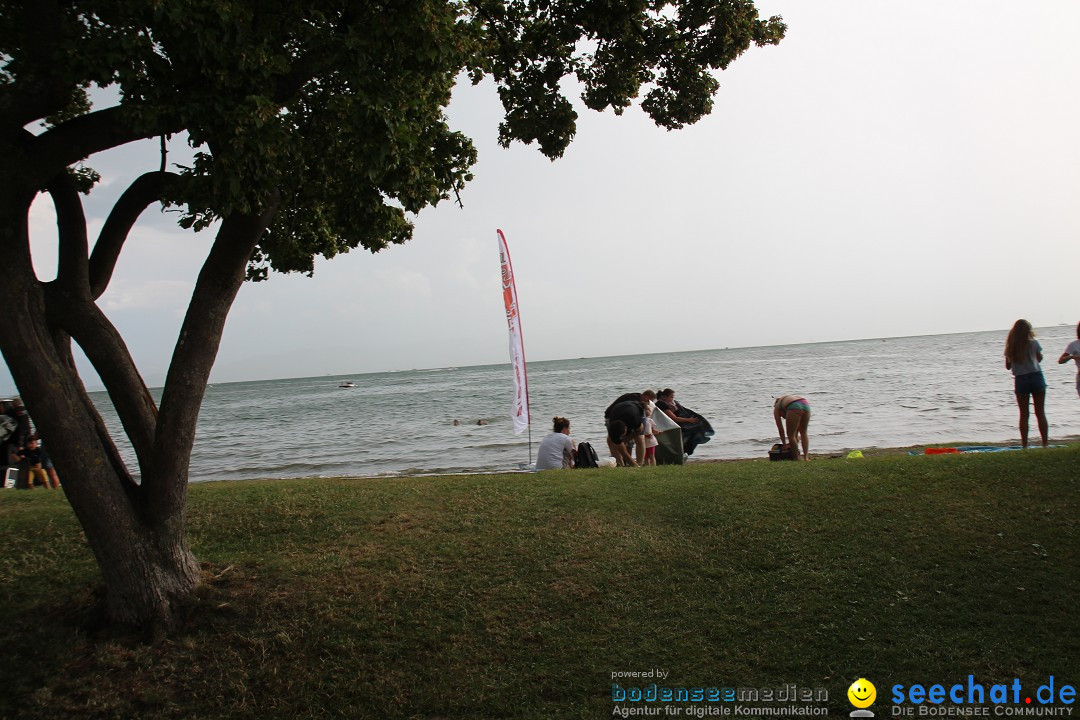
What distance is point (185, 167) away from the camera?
4613mm

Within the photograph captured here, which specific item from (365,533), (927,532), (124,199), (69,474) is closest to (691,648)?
(927,532)

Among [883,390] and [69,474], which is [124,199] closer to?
[69,474]

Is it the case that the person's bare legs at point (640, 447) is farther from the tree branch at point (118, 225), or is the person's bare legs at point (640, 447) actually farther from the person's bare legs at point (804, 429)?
the tree branch at point (118, 225)

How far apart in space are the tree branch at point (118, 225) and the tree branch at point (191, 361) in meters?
0.77

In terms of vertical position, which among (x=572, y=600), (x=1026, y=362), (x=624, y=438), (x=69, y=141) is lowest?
(x=572, y=600)

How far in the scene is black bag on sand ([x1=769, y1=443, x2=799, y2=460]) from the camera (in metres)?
11.3

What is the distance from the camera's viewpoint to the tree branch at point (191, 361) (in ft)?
17.3

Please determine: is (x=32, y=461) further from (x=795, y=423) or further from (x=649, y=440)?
(x=795, y=423)

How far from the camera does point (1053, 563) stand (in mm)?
5566

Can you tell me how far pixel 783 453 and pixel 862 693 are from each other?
25.1ft

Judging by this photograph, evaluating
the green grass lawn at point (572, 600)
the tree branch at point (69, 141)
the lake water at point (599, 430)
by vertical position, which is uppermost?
the tree branch at point (69, 141)

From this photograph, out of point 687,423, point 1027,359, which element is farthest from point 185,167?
point 1027,359

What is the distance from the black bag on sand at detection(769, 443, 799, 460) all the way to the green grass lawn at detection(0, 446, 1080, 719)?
350 centimetres
